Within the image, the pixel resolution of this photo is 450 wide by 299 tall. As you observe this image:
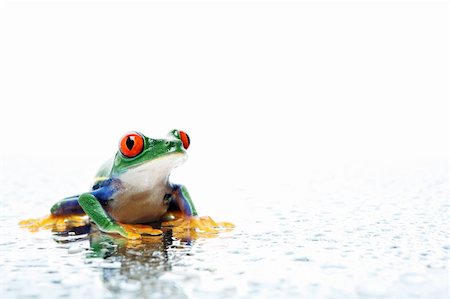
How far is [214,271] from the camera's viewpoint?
72.5 inches

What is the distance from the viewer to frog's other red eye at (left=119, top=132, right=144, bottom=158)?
270 cm

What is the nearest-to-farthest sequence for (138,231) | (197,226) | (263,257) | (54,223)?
(263,257) → (138,231) → (197,226) → (54,223)

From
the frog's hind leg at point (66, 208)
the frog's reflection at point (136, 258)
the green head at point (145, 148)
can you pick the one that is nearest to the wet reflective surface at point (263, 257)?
the frog's reflection at point (136, 258)

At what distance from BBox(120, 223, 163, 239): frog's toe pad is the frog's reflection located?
1.3 inches

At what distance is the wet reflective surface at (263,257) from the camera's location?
64.4 inches

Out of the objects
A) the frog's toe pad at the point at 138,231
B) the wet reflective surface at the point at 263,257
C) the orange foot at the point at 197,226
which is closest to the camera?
the wet reflective surface at the point at 263,257

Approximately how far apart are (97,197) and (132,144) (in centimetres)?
33

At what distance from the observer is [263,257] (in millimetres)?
2066

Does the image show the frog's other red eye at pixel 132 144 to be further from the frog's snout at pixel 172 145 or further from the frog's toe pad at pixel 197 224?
the frog's toe pad at pixel 197 224

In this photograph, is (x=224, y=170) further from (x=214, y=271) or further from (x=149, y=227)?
(x=214, y=271)

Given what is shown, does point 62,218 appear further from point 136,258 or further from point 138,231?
point 136,258

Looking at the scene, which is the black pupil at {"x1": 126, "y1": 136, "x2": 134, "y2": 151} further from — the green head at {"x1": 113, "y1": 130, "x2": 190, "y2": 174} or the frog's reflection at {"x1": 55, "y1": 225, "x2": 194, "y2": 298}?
the frog's reflection at {"x1": 55, "y1": 225, "x2": 194, "y2": 298}

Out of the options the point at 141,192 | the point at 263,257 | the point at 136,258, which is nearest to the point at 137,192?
the point at 141,192

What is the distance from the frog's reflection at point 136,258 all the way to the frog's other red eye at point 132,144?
382 mm
